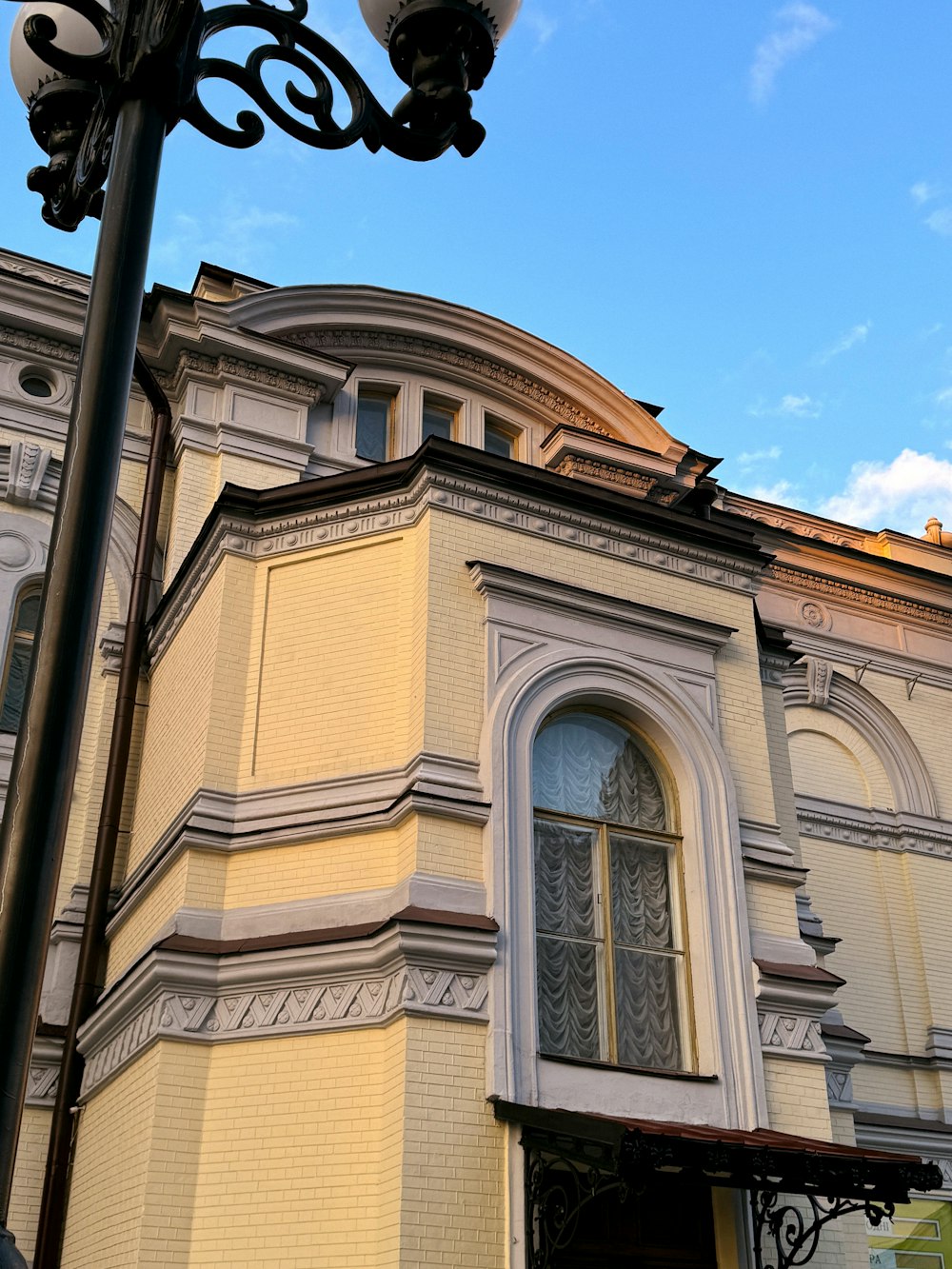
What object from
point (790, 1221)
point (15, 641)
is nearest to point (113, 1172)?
point (790, 1221)

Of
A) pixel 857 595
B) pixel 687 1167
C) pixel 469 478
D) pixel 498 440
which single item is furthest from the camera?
pixel 857 595

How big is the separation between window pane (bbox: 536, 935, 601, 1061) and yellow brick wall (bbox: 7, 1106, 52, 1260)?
15.5 ft

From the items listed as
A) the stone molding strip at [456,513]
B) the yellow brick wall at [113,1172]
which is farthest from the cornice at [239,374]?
the yellow brick wall at [113,1172]

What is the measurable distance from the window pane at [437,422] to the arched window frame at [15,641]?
548 centimetres

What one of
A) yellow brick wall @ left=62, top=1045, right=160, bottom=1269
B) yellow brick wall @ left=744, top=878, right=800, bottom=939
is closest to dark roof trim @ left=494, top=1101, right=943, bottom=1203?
yellow brick wall @ left=744, top=878, right=800, bottom=939

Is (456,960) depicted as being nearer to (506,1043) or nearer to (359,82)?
(506,1043)

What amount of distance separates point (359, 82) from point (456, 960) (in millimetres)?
5653

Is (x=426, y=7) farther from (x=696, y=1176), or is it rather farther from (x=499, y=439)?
(x=499, y=439)

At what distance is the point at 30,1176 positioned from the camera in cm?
1195

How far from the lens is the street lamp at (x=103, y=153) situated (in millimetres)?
4336

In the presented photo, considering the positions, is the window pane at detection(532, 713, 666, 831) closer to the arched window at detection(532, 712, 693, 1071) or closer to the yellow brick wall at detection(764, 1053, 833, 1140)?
the arched window at detection(532, 712, 693, 1071)

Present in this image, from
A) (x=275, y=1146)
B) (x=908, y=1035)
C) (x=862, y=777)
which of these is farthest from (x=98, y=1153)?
(x=862, y=777)

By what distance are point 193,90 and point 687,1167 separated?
6506mm

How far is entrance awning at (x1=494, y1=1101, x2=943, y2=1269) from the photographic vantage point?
827cm
